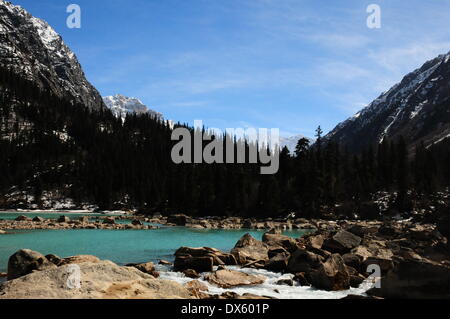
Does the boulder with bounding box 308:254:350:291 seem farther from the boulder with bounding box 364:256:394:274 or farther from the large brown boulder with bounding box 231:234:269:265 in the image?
the large brown boulder with bounding box 231:234:269:265

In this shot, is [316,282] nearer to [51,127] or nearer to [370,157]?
[370,157]

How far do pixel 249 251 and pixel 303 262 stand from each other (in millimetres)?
7447

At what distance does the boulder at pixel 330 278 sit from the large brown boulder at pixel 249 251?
822 cm

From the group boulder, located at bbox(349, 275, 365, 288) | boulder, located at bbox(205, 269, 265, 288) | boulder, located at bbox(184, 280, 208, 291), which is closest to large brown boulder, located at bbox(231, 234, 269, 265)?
boulder, located at bbox(205, 269, 265, 288)

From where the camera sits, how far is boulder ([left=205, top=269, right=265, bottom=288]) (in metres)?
20.5

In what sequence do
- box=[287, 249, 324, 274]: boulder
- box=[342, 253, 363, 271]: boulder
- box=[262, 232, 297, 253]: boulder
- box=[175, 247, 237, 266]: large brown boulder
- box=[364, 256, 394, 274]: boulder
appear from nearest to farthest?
1. box=[364, 256, 394, 274]: boulder
2. box=[287, 249, 324, 274]: boulder
3. box=[342, 253, 363, 271]: boulder
4. box=[175, 247, 237, 266]: large brown boulder
5. box=[262, 232, 297, 253]: boulder

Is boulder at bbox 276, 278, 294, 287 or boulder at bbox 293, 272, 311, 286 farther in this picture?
boulder at bbox 293, 272, 311, 286

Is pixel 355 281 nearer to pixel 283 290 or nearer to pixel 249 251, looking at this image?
pixel 283 290

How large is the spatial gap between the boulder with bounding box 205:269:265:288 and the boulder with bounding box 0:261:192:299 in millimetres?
5965

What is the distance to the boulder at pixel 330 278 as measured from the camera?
64.4ft

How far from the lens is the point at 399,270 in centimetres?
1698

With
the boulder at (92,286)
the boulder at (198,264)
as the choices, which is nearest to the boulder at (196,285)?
the boulder at (92,286)

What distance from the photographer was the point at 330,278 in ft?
64.6

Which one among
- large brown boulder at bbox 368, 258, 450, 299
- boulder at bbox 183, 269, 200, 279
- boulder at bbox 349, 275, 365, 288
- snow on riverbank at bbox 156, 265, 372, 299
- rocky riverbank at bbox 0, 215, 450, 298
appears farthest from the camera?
boulder at bbox 183, 269, 200, 279
